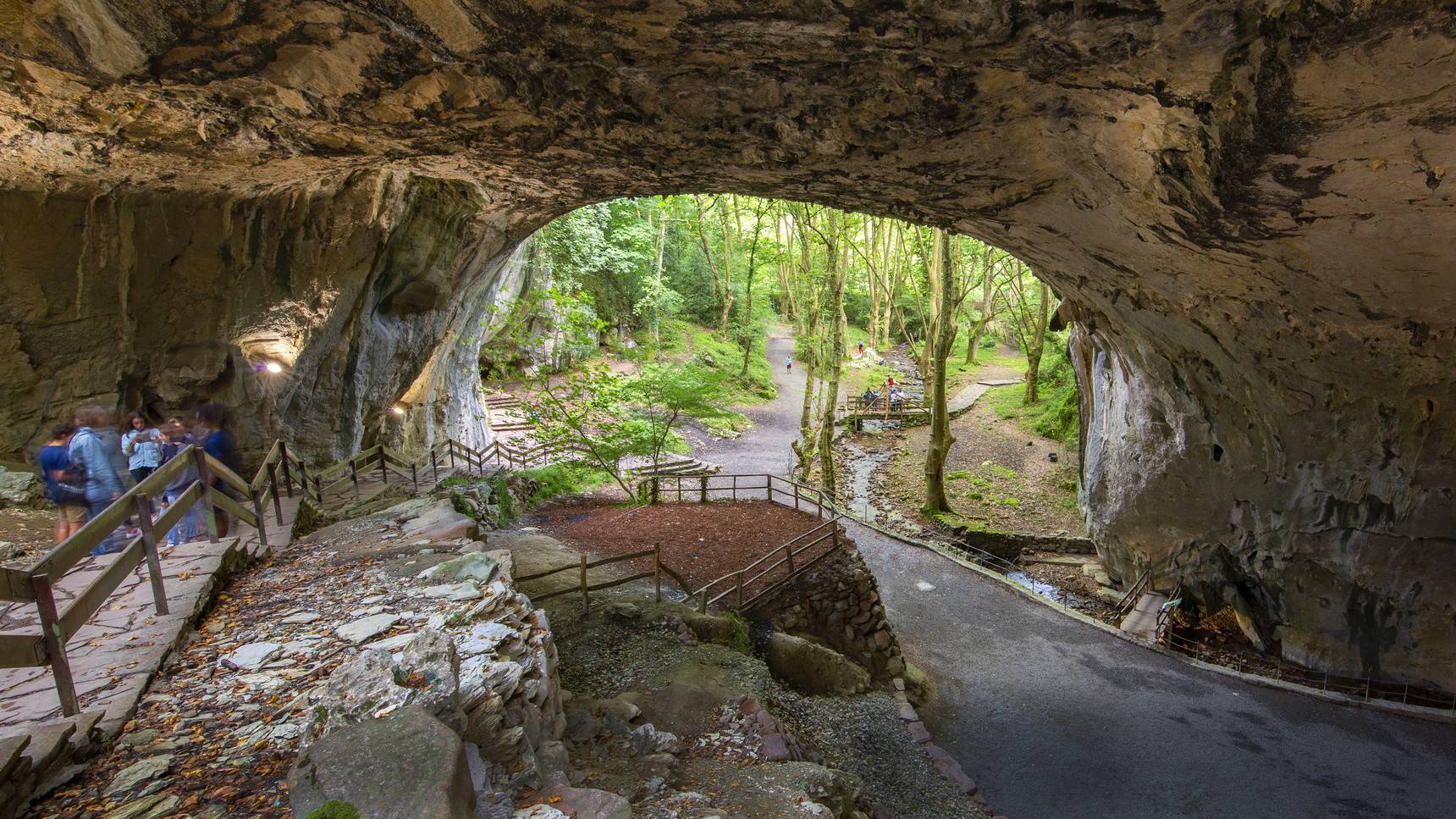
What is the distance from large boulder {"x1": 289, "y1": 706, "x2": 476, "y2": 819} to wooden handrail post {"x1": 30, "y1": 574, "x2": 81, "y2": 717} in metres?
1.34

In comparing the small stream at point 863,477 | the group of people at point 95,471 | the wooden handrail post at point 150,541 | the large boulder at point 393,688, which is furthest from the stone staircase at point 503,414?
the large boulder at point 393,688

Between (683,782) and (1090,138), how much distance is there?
5.99m

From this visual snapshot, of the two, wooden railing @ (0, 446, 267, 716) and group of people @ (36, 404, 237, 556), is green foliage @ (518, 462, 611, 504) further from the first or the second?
wooden railing @ (0, 446, 267, 716)

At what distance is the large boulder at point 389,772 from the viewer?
8.23 ft

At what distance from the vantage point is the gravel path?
7.18m

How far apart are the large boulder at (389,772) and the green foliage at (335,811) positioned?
1.0 inches

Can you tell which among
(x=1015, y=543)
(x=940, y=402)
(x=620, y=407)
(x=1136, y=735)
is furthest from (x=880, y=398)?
(x=1136, y=735)

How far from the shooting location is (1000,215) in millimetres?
7414

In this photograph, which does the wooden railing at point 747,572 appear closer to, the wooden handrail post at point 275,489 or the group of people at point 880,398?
the wooden handrail post at point 275,489

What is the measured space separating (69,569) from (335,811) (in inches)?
91.7

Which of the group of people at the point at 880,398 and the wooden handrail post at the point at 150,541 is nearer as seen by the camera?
the wooden handrail post at the point at 150,541

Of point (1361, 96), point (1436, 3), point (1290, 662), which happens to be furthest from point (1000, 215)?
point (1290, 662)

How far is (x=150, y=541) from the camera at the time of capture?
162 inches

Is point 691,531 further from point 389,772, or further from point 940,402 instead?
point 389,772
